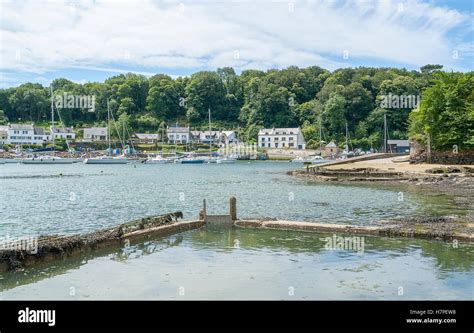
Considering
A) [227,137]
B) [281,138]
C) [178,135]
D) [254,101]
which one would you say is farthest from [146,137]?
[281,138]

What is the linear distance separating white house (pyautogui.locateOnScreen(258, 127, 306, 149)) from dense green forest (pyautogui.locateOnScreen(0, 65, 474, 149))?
3539 millimetres

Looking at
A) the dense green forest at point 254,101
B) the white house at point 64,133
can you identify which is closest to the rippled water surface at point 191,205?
the dense green forest at point 254,101

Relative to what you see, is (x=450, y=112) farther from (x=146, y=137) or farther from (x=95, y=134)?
(x=95, y=134)

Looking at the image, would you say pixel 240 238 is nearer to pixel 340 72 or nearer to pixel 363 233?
pixel 363 233

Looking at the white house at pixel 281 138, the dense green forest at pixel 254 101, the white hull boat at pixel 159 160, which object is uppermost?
the dense green forest at pixel 254 101

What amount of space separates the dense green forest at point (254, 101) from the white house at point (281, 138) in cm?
354

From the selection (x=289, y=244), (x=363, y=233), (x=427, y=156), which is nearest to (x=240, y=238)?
(x=289, y=244)

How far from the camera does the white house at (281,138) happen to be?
480ft

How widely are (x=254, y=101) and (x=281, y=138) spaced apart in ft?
84.0

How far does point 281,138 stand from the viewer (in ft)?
486

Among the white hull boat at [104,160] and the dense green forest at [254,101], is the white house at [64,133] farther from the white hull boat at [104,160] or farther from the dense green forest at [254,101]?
the white hull boat at [104,160]

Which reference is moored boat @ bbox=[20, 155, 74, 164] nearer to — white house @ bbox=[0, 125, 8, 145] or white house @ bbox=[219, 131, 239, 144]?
white house @ bbox=[0, 125, 8, 145]

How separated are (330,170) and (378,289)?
169 ft
